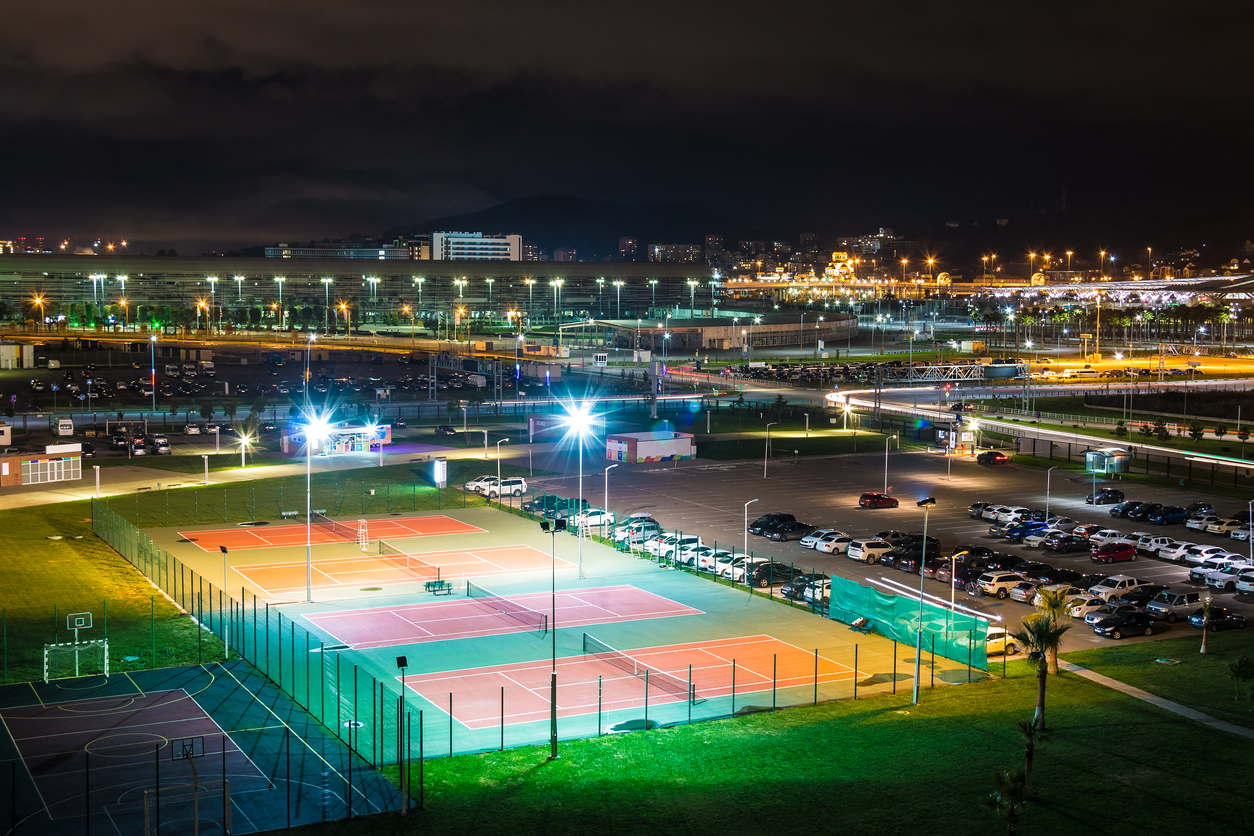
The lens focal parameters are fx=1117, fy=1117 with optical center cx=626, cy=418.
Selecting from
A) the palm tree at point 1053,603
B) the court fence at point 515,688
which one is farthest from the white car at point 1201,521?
the palm tree at point 1053,603

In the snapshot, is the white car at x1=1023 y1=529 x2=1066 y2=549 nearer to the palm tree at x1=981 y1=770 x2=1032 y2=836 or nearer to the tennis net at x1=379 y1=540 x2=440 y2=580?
the tennis net at x1=379 y1=540 x2=440 y2=580

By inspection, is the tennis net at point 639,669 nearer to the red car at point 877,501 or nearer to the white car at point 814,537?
the white car at point 814,537

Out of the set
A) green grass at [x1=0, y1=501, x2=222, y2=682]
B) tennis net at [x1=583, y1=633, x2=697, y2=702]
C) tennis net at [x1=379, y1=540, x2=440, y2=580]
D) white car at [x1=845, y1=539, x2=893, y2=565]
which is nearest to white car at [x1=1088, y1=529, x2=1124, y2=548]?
white car at [x1=845, y1=539, x2=893, y2=565]

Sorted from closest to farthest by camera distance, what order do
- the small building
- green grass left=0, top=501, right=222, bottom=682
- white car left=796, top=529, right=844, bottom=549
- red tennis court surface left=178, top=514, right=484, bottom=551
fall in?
green grass left=0, top=501, right=222, bottom=682 → white car left=796, top=529, right=844, bottom=549 → red tennis court surface left=178, top=514, right=484, bottom=551 → the small building

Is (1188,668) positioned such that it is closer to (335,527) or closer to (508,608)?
(508,608)

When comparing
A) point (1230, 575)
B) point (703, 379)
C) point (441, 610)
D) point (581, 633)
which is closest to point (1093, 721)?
point (581, 633)

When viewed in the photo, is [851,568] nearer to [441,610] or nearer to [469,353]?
[441,610]
